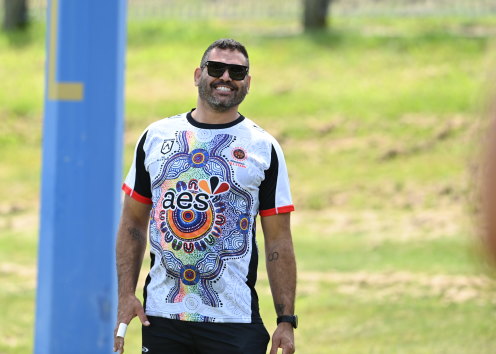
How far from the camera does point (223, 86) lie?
4.36 metres

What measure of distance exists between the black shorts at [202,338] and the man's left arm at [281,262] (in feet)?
0.41

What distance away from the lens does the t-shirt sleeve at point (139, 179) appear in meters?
4.39

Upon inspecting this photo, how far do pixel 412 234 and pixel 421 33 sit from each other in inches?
348

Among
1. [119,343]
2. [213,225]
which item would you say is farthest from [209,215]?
[119,343]

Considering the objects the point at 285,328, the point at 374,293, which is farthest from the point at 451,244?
the point at 285,328

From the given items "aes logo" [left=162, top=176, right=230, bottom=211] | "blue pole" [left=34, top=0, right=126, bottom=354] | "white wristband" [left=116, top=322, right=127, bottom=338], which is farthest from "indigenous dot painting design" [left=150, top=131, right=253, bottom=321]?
"blue pole" [left=34, top=0, right=126, bottom=354]

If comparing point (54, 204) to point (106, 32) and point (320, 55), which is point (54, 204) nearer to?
point (106, 32)

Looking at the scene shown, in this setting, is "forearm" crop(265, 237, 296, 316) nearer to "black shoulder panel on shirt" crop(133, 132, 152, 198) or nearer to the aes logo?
the aes logo

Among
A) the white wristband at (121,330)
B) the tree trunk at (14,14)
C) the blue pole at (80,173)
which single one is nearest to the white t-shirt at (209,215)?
the white wristband at (121,330)

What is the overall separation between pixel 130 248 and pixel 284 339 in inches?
29.1

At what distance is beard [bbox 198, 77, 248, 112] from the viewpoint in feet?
14.2

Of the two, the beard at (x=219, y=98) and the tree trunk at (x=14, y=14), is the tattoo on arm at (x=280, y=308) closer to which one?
the beard at (x=219, y=98)

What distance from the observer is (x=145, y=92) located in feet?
66.2

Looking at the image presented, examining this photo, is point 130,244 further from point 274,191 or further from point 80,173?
point 80,173
